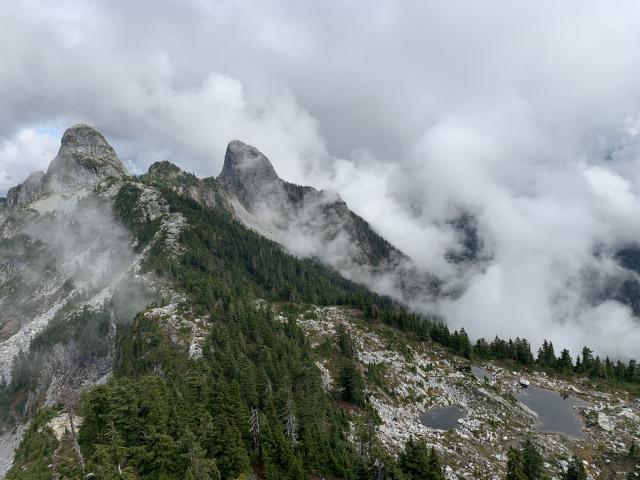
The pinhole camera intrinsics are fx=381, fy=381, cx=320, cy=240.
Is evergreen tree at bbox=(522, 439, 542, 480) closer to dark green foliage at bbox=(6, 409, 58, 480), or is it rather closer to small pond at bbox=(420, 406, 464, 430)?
small pond at bbox=(420, 406, 464, 430)

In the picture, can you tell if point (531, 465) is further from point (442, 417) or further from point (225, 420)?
point (225, 420)

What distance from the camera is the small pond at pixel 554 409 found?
85.2 metres

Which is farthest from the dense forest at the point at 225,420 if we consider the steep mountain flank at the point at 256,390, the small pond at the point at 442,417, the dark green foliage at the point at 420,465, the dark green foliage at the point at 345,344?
the small pond at the point at 442,417

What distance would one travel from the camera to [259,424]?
184 ft

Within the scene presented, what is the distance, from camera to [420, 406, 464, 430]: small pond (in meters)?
85.4

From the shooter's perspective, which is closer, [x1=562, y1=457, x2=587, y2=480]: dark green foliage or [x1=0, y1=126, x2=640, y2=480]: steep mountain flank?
[x1=0, y1=126, x2=640, y2=480]: steep mountain flank

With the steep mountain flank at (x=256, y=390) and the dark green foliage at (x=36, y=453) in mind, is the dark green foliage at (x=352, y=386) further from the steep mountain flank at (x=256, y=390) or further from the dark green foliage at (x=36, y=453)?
the dark green foliage at (x=36, y=453)

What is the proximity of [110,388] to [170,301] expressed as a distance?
79.0 m

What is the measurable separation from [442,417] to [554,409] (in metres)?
30.2

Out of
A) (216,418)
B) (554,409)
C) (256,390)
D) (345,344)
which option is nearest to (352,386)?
(345,344)

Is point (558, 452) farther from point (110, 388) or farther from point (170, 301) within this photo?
point (170, 301)

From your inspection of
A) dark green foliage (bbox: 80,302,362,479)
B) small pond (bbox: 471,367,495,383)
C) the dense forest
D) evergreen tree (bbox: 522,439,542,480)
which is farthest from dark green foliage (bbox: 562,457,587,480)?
small pond (bbox: 471,367,495,383)

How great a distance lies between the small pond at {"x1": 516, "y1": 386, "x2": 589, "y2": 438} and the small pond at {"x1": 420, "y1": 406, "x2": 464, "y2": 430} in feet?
58.1

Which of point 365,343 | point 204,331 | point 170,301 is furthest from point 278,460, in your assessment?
point 170,301
